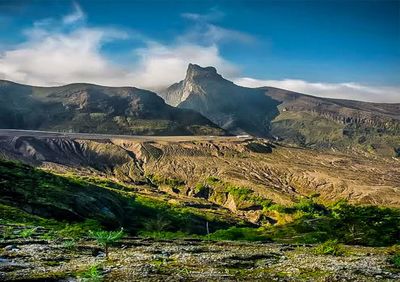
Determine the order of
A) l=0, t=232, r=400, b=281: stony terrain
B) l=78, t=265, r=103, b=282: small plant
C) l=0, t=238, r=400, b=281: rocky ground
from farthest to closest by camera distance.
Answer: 1. l=0, t=232, r=400, b=281: stony terrain
2. l=0, t=238, r=400, b=281: rocky ground
3. l=78, t=265, r=103, b=282: small plant

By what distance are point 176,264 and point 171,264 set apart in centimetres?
35

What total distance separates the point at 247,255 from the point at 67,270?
1651 cm

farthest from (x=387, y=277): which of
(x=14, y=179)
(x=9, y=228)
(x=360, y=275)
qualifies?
(x=14, y=179)

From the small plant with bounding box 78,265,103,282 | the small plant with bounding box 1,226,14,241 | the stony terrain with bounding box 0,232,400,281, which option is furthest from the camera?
the small plant with bounding box 1,226,14,241

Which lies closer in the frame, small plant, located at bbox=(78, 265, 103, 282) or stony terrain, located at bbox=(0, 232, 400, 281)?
small plant, located at bbox=(78, 265, 103, 282)

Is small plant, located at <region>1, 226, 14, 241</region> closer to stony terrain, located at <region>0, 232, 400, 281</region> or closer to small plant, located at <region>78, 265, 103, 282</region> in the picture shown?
stony terrain, located at <region>0, 232, 400, 281</region>

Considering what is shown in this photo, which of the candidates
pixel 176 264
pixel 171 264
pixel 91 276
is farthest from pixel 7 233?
pixel 91 276

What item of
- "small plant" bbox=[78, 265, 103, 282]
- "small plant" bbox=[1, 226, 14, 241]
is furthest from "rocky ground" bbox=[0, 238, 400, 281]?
"small plant" bbox=[1, 226, 14, 241]

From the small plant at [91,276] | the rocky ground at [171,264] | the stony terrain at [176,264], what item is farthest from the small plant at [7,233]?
the small plant at [91,276]

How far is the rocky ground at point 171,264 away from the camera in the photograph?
2598 centimetres

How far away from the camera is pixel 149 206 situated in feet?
551

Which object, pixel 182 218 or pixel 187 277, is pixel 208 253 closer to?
pixel 187 277

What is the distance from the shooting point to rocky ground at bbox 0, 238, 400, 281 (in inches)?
1023

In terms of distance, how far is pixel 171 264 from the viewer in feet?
103
